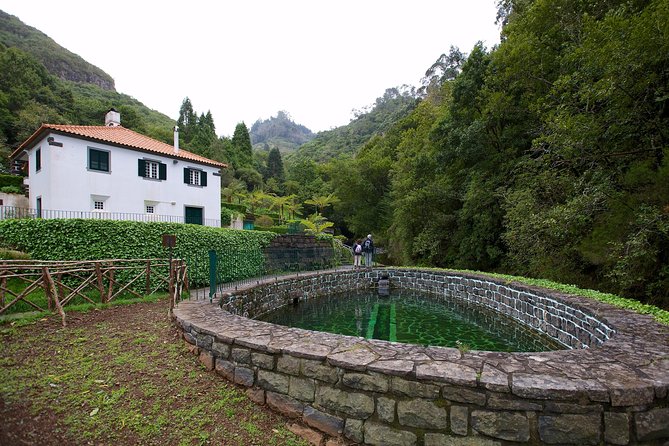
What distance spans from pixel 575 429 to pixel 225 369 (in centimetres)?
325

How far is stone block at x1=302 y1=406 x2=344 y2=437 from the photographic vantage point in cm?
267

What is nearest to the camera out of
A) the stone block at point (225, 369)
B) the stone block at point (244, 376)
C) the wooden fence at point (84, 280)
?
the stone block at point (244, 376)

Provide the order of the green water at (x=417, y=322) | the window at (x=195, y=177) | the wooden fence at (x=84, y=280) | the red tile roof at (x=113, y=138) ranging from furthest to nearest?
the window at (x=195, y=177) → the red tile roof at (x=113, y=138) → the green water at (x=417, y=322) → the wooden fence at (x=84, y=280)

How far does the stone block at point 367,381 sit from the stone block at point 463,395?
0.48 metres

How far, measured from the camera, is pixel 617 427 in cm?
219

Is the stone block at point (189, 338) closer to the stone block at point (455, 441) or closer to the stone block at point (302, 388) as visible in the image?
the stone block at point (302, 388)

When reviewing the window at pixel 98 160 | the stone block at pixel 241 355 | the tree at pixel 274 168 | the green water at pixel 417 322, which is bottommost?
the green water at pixel 417 322

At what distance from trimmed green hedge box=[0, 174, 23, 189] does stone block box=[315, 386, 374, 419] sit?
2526 cm

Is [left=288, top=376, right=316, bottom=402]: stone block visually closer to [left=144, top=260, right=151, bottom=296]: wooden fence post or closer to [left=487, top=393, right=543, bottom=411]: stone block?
[left=487, top=393, right=543, bottom=411]: stone block

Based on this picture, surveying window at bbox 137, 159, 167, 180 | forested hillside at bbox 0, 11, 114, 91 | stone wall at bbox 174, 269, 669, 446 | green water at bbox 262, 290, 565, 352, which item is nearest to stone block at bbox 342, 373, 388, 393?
stone wall at bbox 174, 269, 669, 446

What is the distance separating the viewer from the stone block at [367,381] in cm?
256

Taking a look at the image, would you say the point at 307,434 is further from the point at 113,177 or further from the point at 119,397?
the point at 113,177

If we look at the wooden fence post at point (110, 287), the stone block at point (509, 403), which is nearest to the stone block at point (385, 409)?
the stone block at point (509, 403)

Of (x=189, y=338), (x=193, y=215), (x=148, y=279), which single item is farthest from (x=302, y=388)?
(x=193, y=215)
